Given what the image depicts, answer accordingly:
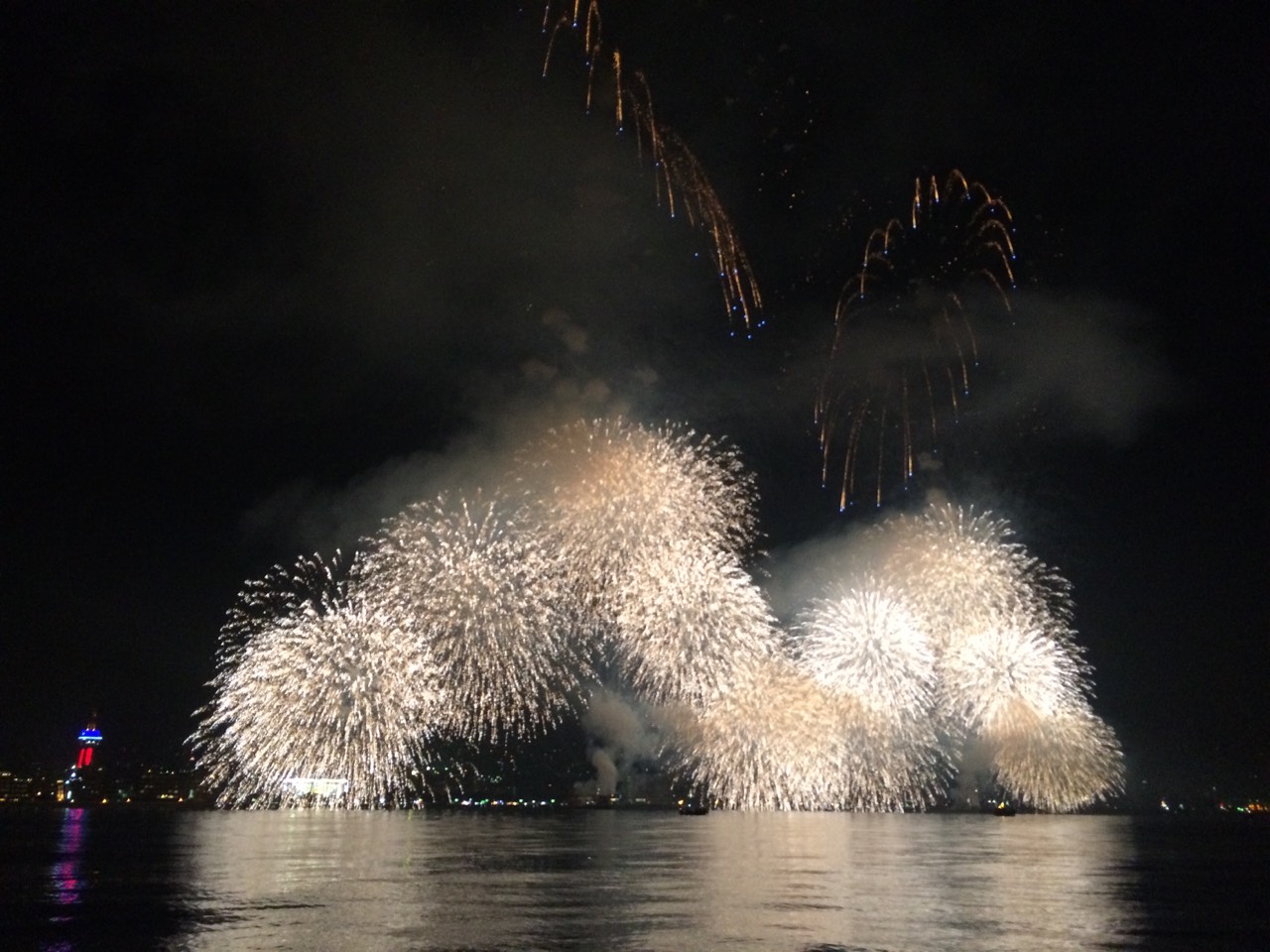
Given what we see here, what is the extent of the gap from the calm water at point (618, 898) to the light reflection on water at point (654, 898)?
0.09 m

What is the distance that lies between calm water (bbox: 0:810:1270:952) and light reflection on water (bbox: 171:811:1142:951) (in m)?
0.09

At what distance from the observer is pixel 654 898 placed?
27.0 meters

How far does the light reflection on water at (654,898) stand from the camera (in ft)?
65.7

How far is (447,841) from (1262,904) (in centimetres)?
3915

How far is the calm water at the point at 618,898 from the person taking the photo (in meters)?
20.1

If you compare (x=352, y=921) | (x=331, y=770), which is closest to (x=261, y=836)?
(x=331, y=770)

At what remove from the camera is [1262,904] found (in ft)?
96.2

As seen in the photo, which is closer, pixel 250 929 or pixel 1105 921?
pixel 250 929

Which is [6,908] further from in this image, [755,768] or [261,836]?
[755,768]

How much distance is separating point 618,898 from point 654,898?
890 millimetres

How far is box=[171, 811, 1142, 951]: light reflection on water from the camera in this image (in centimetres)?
2002

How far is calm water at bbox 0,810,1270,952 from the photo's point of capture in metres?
20.1

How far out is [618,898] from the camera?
2711 cm

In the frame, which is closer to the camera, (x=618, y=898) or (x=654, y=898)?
(x=654, y=898)
